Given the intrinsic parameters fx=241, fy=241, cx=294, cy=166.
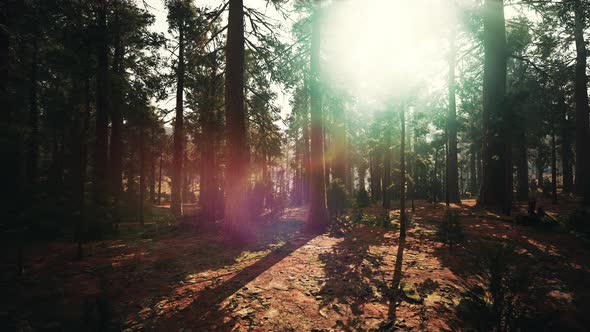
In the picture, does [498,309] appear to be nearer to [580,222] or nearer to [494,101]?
[580,222]

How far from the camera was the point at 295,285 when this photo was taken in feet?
16.4

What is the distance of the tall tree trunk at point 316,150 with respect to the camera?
1041 centimetres

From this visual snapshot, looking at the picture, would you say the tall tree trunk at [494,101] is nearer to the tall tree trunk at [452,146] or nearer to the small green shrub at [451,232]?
the small green shrub at [451,232]

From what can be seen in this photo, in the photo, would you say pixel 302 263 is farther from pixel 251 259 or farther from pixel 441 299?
pixel 441 299

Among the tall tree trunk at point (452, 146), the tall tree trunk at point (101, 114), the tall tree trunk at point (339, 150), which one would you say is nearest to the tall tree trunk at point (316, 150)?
the tall tree trunk at point (101, 114)

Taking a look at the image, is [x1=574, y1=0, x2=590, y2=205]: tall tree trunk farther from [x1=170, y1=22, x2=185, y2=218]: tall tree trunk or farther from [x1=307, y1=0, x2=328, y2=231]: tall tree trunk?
[x1=170, y1=22, x2=185, y2=218]: tall tree trunk

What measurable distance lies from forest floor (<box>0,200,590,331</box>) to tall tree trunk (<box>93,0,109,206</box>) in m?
1.90

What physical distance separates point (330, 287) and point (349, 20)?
34.7ft

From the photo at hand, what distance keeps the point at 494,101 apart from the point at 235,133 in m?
13.0

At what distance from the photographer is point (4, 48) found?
26.0ft

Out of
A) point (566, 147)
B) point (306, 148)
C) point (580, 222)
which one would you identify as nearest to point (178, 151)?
point (306, 148)

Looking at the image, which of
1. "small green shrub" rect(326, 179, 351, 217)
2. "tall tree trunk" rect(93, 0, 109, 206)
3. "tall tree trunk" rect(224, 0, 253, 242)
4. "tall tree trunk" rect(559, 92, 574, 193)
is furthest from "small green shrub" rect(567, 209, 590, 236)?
"tall tree trunk" rect(93, 0, 109, 206)

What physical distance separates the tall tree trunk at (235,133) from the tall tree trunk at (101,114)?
14.7ft

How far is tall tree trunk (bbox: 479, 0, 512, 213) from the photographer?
11609 millimetres
